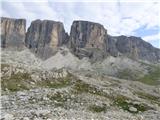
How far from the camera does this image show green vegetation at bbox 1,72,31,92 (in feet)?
195

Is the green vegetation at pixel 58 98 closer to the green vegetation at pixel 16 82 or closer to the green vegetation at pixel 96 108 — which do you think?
the green vegetation at pixel 96 108

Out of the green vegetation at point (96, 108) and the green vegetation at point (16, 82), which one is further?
the green vegetation at point (16, 82)

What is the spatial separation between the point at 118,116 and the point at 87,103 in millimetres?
7752

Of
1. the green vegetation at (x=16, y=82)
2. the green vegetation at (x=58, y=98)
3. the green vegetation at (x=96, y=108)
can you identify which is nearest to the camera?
the green vegetation at (x=96, y=108)

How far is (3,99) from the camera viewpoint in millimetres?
44156

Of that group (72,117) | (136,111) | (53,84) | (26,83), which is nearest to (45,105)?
(72,117)

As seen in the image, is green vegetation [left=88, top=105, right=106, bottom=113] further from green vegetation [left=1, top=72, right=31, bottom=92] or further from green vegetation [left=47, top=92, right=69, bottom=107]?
green vegetation [left=1, top=72, right=31, bottom=92]

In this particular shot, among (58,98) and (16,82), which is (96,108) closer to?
(58,98)

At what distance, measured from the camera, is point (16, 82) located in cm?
6531

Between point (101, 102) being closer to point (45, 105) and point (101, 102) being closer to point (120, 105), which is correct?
point (120, 105)

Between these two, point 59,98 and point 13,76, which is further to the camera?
point 13,76

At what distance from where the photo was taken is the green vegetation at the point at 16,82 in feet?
195

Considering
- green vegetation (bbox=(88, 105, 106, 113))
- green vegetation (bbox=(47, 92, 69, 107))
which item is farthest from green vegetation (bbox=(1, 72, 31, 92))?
green vegetation (bbox=(88, 105, 106, 113))

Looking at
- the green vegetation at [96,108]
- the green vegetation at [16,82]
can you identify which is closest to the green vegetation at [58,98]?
the green vegetation at [96,108]
